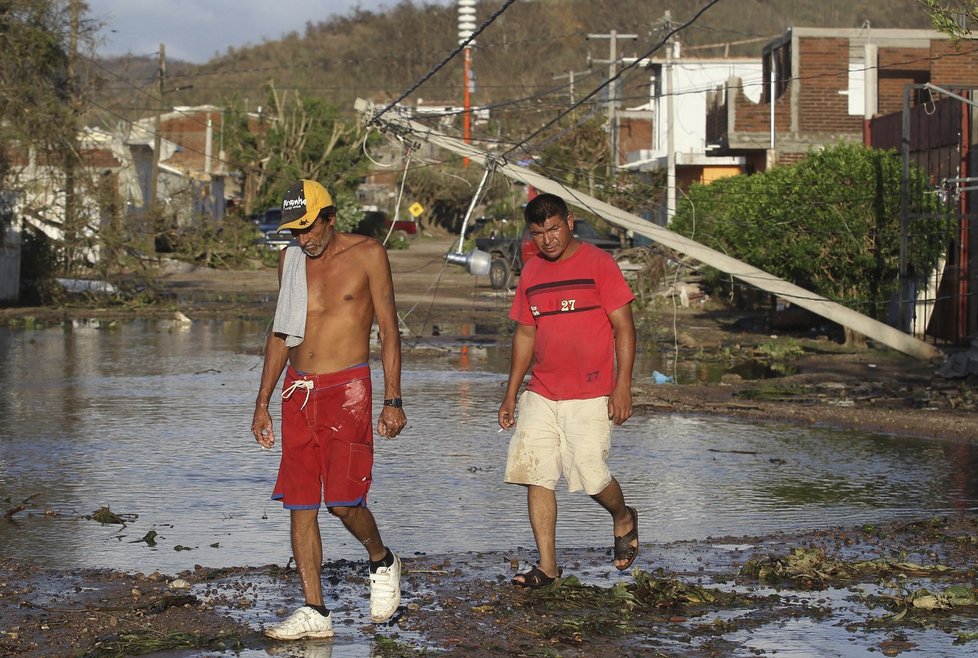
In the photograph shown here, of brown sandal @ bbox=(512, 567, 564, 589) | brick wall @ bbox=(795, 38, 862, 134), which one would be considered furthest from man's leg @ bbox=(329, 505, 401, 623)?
brick wall @ bbox=(795, 38, 862, 134)

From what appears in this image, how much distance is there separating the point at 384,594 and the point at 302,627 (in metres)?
0.43

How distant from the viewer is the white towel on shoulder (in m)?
6.18

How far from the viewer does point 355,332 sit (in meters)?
6.23

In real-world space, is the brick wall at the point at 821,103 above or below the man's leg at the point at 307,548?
above

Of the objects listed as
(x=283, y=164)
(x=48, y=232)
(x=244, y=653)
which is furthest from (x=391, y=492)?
(x=283, y=164)

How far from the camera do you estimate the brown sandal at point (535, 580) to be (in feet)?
21.4

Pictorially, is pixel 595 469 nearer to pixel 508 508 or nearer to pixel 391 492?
pixel 508 508

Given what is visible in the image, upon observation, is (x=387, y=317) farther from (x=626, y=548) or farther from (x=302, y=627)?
(x=626, y=548)

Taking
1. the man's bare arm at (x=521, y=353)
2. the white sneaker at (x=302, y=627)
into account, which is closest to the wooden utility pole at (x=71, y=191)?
the man's bare arm at (x=521, y=353)

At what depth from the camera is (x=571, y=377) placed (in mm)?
6777

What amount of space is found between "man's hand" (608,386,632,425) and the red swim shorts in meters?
1.28

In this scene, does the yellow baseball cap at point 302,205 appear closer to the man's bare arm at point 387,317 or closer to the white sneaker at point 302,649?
the man's bare arm at point 387,317

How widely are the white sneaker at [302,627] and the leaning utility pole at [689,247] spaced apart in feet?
36.0

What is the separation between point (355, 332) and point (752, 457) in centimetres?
560
